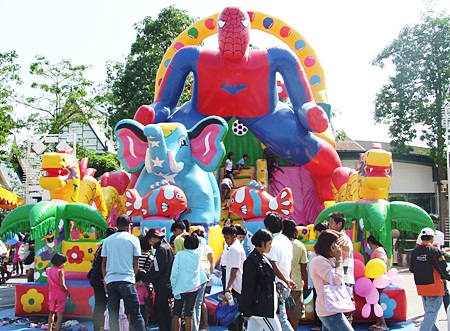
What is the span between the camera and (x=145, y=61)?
20531mm

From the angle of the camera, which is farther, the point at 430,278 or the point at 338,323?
the point at 430,278

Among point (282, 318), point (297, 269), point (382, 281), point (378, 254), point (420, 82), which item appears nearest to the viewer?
point (282, 318)

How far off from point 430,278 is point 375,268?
1150 millimetres

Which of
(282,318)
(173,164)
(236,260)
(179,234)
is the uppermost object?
(173,164)

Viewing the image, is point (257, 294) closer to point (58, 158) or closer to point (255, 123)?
point (58, 158)

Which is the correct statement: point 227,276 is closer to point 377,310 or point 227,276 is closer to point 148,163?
point 377,310

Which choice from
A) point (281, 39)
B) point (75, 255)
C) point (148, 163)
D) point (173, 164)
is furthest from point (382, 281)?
point (281, 39)

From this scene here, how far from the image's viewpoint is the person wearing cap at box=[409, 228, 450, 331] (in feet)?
19.9

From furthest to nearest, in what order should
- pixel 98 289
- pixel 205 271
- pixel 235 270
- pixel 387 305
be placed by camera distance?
pixel 387 305 < pixel 98 289 < pixel 205 271 < pixel 235 270

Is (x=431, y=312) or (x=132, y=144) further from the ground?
(x=132, y=144)

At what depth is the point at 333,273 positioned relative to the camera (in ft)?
14.3

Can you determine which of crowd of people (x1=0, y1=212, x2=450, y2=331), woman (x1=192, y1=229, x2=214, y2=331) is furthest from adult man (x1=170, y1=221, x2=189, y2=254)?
woman (x1=192, y1=229, x2=214, y2=331)

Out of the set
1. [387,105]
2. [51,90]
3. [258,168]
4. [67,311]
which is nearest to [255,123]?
[258,168]

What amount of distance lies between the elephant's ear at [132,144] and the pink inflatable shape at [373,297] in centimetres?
359
